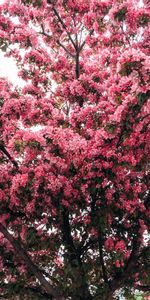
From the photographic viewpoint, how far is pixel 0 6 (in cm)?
1296

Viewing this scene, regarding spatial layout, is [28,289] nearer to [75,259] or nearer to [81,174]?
[75,259]

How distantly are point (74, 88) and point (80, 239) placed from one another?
4107 millimetres

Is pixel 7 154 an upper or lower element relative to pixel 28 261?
upper

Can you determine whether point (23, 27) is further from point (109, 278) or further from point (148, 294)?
point (148, 294)

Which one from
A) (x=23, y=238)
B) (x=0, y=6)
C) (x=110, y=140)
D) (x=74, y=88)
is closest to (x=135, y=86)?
(x=110, y=140)

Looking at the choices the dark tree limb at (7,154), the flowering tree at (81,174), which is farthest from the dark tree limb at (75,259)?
the dark tree limb at (7,154)

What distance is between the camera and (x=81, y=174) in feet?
30.1

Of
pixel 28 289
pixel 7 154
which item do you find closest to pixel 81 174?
pixel 7 154

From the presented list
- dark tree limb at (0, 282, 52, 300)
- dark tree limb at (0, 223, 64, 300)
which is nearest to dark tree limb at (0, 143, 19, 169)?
dark tree limb at (0, 223, 64, 300)

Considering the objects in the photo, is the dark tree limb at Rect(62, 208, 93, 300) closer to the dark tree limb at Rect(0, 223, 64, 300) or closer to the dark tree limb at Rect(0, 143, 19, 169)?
the dark tree limb at Rect(0, 223, 64, 300)

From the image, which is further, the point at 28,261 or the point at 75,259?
the point at 75,259

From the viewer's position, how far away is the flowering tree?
8352mm

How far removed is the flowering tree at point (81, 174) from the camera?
8352 millimetres

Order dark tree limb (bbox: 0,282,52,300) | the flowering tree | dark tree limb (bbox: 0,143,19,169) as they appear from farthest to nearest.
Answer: dark tree limb (bbox: 0,282,52,300)
dark tree limb (bbox: 0,143,19,169)
the flowering tree
